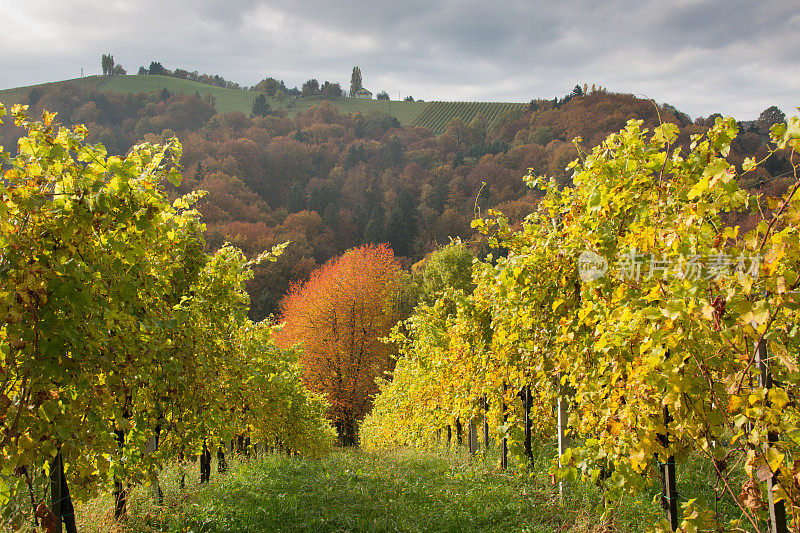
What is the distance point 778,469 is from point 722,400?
0.69 meters

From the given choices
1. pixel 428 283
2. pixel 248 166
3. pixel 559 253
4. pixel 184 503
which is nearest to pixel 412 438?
pixel 184 503

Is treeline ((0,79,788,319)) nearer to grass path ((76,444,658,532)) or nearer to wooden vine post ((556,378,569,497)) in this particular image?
grass path ((76,444,658,532))

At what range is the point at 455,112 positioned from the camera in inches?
4168

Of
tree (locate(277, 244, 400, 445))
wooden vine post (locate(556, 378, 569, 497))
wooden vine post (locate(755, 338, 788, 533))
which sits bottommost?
tree (locate(277, 244, 400, 445))

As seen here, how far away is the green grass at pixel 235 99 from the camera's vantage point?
102875mm

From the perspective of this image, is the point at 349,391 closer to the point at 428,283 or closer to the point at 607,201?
the point at 428,283

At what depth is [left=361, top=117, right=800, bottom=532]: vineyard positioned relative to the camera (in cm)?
199

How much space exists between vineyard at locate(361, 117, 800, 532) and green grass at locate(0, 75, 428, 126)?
99.6 m

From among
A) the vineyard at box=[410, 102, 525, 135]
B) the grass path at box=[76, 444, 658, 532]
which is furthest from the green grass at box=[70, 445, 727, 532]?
the vineyard at box=[410, 102, 525, 135]

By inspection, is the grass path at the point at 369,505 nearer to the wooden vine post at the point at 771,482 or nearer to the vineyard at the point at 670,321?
the vineyard at the point at 670,321

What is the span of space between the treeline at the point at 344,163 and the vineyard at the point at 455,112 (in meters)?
13.7

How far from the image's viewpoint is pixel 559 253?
4668 mm

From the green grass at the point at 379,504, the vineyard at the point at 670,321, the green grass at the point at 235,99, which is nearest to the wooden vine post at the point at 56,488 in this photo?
the green grass at the point at 379,504

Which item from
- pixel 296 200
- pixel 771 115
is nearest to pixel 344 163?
pixel 296 200
